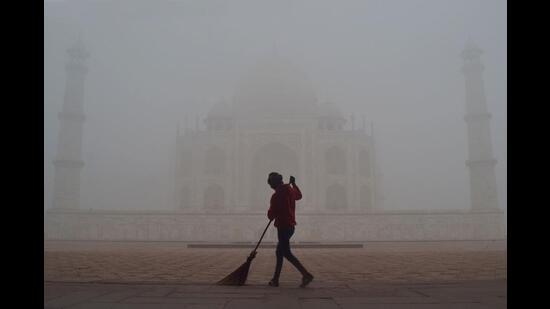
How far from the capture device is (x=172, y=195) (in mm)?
24219

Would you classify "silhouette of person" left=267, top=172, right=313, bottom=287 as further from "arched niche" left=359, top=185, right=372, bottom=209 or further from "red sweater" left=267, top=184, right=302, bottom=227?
"arched niche" left=359, top=185, right=372, bottom=209

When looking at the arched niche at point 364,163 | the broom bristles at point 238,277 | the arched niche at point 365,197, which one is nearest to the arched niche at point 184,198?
the arched niche at point 365,197

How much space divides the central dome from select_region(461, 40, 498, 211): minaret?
776 cm

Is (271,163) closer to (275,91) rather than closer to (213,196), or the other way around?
(213,196)

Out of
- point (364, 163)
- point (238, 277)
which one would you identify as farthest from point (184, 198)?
point (238, 277)

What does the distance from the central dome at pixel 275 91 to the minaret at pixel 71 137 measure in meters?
8.34

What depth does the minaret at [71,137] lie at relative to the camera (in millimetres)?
20859

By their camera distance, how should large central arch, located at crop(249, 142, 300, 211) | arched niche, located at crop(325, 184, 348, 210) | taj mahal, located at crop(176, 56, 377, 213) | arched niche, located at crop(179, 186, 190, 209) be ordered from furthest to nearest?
large central arch, located at crop(249, 142, 300, 211) → arched niche, located at crop(179, 186, 190, 209) → arched niche, located at crop(325, 184, 348, 210) → taj mahal, located at crop(176, 56, 377, 213)

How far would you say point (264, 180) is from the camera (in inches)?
973

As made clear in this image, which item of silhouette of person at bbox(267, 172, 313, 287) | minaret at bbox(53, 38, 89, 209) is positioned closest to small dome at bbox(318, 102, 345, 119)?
minaret at bbox(53, 38, 89, 209)

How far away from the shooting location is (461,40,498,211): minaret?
2097cm

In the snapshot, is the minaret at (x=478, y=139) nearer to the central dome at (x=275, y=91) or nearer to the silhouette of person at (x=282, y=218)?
the central dome at (x=275, y=91)
